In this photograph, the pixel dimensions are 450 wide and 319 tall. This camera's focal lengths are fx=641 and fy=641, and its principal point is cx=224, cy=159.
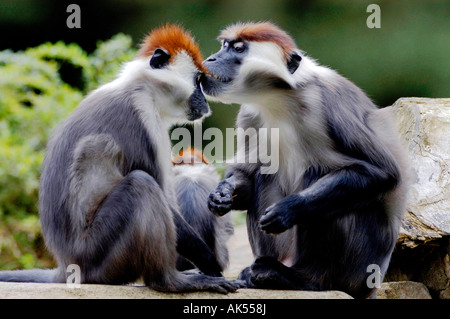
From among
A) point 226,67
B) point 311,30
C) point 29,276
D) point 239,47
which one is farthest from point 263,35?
point 311,30

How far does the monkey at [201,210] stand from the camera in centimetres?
456

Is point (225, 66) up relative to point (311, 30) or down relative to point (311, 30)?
down

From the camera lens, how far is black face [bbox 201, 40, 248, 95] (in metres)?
4.13

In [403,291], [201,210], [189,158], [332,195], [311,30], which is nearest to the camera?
[332,195]

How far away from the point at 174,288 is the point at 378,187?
1.36 metres

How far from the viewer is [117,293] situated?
11.3ft

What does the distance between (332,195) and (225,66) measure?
1.08 metres

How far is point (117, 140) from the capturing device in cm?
367

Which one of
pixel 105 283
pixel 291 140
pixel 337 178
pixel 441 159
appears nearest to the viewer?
pixel 105 283

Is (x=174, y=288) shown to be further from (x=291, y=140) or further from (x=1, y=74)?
(x=1, y=74)

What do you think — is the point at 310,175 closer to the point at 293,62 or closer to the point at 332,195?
the point at 332,195

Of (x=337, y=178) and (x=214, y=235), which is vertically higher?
(x=337, y=178)

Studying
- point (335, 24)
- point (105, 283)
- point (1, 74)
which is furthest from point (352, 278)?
point (335, 24)

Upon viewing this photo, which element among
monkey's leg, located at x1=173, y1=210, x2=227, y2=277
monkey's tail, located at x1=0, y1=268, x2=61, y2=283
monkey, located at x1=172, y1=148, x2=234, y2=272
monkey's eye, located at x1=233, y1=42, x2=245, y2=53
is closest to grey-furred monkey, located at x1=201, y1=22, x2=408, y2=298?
monkey's eye, located at x1=233, y1=42, x2=245, y2=53
